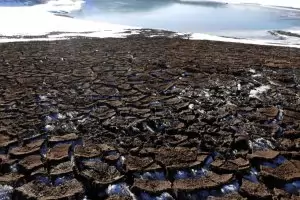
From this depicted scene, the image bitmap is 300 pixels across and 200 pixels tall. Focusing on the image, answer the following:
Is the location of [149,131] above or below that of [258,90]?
below

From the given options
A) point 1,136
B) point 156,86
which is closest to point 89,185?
point 1,136

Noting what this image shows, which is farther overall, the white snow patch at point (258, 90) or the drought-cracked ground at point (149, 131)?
the white snow patch at point (258, 90)

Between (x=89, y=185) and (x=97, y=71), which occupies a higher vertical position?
(x=97, y=71)

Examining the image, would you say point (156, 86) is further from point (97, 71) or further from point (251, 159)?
point (251, 159)

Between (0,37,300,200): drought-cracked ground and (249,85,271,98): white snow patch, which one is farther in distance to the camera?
(249,85,271,98): white snow patch

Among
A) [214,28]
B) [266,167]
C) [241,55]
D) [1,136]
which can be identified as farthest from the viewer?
[214,28]

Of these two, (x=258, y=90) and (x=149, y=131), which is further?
(x=258, y=90)

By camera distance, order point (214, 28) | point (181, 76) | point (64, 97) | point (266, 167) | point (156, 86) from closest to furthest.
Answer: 1. point (266, 167)
2. point (64, 97)
3. point (156, 86)
4. point (181, 76)
5. point (214, 28)

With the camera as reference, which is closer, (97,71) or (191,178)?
(191,178)
